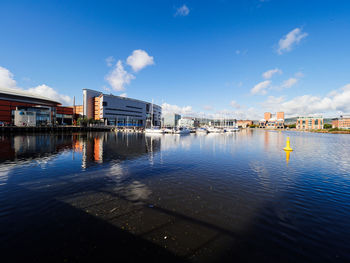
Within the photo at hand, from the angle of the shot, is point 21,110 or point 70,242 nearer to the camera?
point 70,242

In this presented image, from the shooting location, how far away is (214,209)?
830cm

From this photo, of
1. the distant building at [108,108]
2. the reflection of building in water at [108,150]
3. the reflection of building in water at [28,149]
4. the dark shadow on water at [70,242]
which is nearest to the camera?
the dark shadow on water at [70,242]

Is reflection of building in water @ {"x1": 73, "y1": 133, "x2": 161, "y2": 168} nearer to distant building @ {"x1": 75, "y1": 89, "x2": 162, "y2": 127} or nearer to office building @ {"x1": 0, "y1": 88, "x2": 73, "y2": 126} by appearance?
office building @ {"x1": 0, "y1": 88, "x2": 73, "y2": 126}

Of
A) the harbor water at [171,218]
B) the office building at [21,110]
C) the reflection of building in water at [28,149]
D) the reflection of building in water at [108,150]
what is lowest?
the harbor water at [171,218]

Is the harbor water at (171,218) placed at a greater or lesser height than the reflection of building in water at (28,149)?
lesser

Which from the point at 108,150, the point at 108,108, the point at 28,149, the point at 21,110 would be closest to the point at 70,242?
the point at 108,150

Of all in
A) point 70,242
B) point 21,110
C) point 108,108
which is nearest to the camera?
point 70,242

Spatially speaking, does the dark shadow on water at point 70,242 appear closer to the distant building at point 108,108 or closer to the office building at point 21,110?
the office building at point 21,110

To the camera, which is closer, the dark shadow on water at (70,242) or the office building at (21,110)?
the dark shadow on water at (70,242)

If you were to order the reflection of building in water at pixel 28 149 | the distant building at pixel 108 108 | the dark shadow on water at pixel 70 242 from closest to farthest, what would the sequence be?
the dark shadow on water at pixel 70 242, the reflection of building in water at pixel 28 149, the distant building at pixel 108 108

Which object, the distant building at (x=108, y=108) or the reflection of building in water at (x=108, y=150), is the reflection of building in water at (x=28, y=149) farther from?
the distant building at (x=108, y=108)

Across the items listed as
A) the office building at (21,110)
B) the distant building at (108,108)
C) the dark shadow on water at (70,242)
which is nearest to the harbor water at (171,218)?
the dark shadow on water at (70,242)

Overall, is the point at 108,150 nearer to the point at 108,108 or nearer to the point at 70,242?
the point at 70,242

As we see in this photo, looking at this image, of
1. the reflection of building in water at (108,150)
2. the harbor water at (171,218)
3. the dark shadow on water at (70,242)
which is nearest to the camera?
the dark shadow on water at (70,242)
